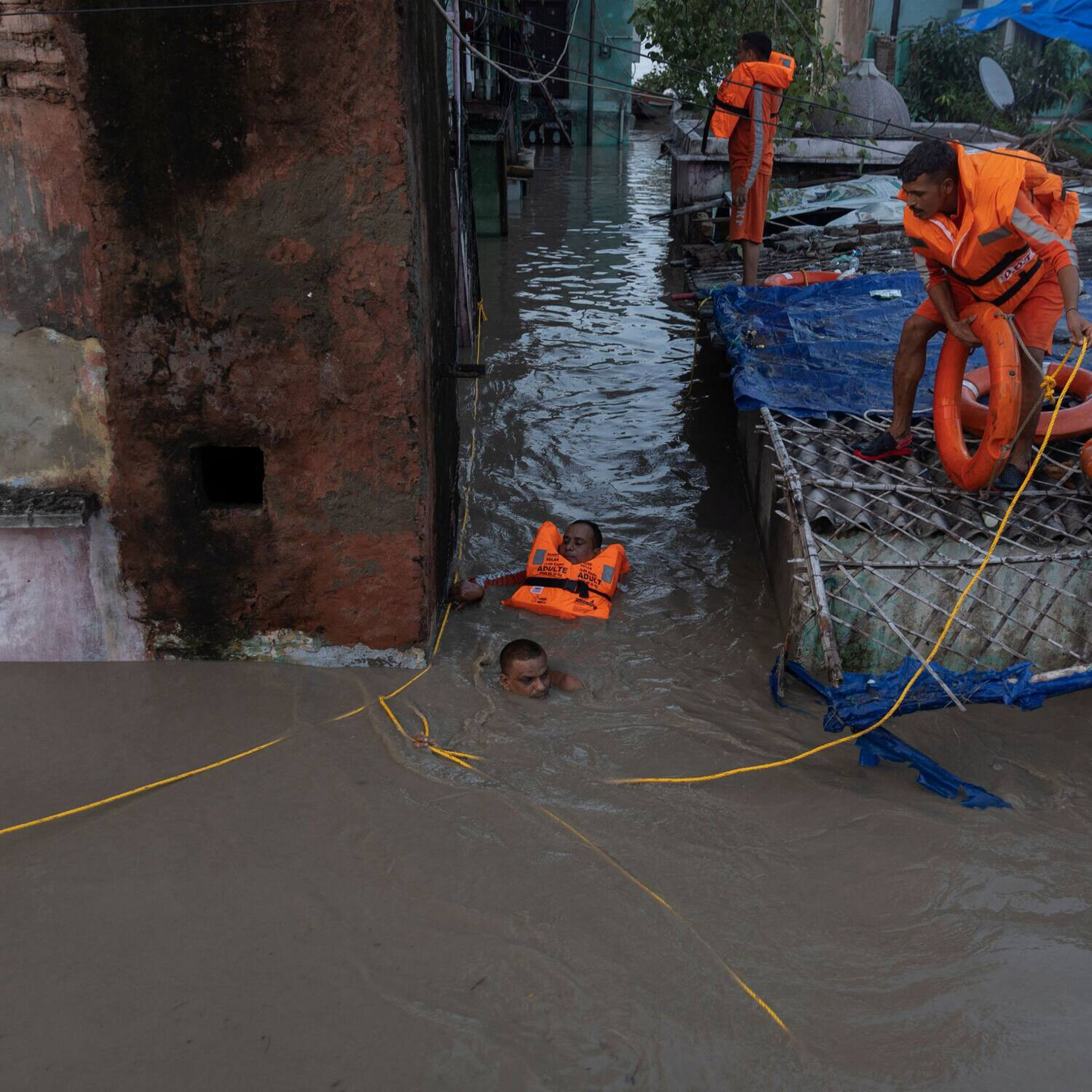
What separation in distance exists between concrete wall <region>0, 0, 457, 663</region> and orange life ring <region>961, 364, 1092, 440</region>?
2.85 meters

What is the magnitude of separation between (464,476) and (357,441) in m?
2.76

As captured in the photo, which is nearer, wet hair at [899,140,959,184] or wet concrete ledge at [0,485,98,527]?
wet concrete ledge at [0,485,98,527]

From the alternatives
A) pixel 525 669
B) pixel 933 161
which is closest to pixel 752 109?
pixel 933 161

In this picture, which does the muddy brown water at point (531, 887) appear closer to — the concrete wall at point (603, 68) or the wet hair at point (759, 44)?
the wet hair at point (759, 44)

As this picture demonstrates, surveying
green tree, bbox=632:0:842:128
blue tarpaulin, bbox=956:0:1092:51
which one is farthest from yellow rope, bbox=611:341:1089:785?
blue tarpaulin, bbox=956:0:1092:51

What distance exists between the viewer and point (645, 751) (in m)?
4.04

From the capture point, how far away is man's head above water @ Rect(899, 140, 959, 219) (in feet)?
14.8

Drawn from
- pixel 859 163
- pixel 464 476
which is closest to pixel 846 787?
pixel 464 476

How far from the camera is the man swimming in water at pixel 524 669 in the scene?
171 inches

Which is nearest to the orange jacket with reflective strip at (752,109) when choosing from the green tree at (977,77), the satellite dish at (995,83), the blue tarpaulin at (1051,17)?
the satellite dish at (995,83)

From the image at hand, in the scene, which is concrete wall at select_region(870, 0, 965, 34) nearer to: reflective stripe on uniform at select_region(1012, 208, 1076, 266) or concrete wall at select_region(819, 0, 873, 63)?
concrete wall at select_region(819, 0, 873, 63)

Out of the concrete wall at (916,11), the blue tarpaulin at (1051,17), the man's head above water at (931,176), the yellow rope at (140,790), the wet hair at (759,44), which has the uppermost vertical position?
the concrete wall at (916,11)

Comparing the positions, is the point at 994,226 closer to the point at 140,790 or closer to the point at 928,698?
the point at 928,698

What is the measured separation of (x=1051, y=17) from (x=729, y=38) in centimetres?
940
